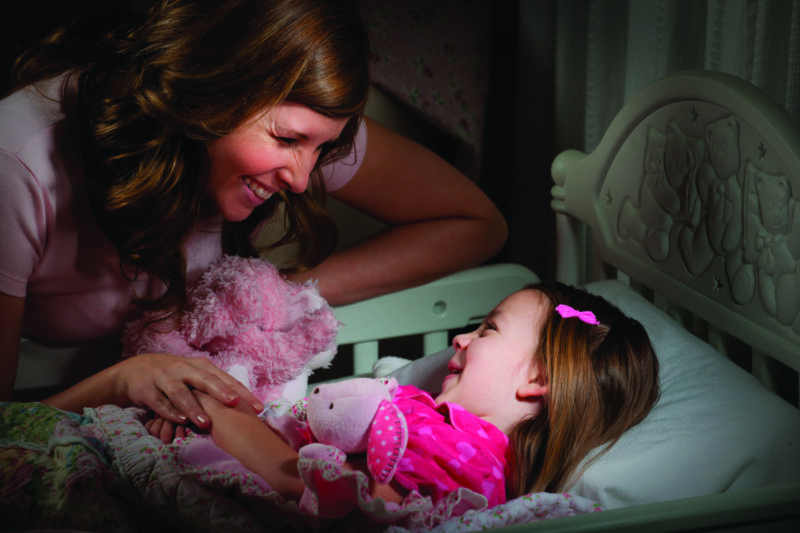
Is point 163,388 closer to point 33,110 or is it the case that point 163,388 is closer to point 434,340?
point 33,110

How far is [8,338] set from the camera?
103cm

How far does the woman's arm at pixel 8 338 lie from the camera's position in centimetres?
102

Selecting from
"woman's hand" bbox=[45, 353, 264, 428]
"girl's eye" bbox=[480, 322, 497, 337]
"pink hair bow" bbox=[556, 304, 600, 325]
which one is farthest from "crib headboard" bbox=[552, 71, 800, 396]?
"woman's hand" bbox=[45, 353, 264, 428]

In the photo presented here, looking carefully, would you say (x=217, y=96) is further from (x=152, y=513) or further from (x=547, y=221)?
(x=547, y=221)

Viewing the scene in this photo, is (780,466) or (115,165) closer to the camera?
(780,466)

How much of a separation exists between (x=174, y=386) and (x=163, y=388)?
0.7 inches

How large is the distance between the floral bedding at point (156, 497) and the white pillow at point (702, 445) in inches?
2.4

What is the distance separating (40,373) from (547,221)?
117 centimetres

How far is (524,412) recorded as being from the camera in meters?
1.04

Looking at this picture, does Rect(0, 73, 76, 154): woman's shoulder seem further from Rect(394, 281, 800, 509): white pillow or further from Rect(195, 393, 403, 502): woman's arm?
Rect(394, 281, 800, 509): white pillow

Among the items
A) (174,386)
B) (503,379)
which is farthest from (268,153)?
(503,379)

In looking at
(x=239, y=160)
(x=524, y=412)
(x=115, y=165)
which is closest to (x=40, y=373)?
(x=115, y=165)

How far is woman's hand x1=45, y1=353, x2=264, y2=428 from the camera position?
0.98 meters

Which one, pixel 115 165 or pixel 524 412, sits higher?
pixel 115 165
